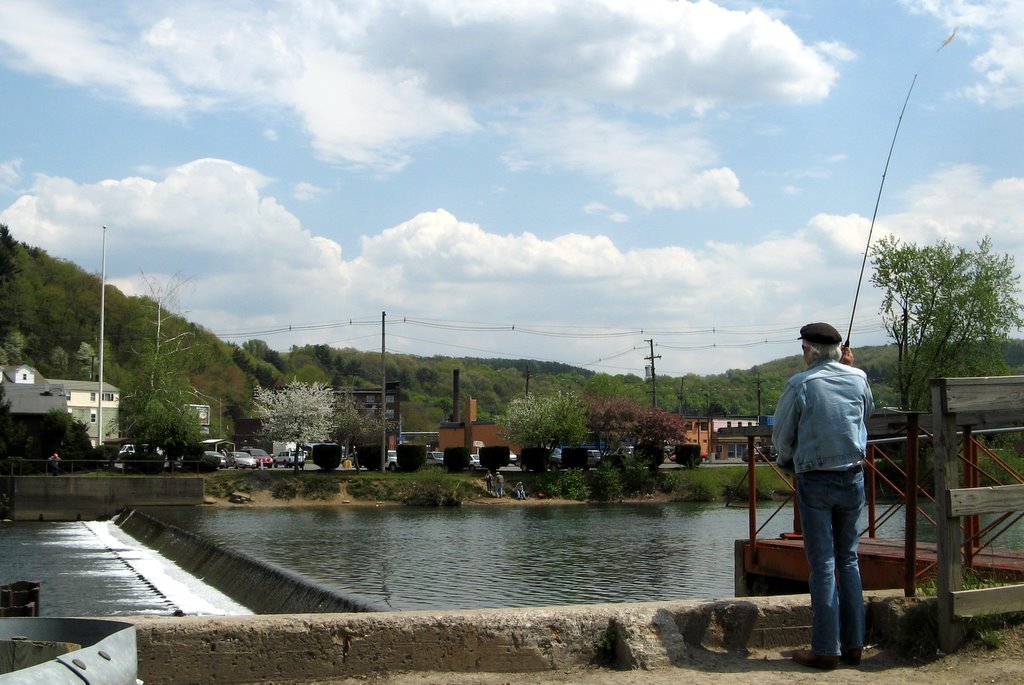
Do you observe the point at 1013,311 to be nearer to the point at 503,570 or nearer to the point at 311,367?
the point at 503,570

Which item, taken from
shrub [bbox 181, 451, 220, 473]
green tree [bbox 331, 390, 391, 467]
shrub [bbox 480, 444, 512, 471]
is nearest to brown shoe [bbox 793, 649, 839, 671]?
shrub [bbox 181, 451, 220, 473]

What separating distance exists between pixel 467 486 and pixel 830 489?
48444 mm

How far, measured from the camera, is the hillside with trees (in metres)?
75.4

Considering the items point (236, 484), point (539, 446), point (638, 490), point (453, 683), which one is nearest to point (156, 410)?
point (236, 484)

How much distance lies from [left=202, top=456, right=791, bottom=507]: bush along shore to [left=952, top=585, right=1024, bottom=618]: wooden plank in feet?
149

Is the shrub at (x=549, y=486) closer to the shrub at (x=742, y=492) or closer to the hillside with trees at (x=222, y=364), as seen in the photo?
the shrub at (x=742, y=492)

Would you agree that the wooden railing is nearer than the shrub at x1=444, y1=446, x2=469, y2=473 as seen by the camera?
Yes

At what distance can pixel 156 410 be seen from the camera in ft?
190

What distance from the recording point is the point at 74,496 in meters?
43.2

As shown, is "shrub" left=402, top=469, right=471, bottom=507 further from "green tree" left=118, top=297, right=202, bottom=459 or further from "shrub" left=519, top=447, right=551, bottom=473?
"green tree" left=118, top=297, right=202, bottom=459

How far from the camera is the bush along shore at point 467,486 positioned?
50.4 m

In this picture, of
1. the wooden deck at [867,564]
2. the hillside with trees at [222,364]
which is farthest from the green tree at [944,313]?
the wooden deck at [867,564]

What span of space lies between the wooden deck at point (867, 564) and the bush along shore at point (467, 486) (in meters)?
39.8

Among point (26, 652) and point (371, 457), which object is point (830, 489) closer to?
point (26, 652)
